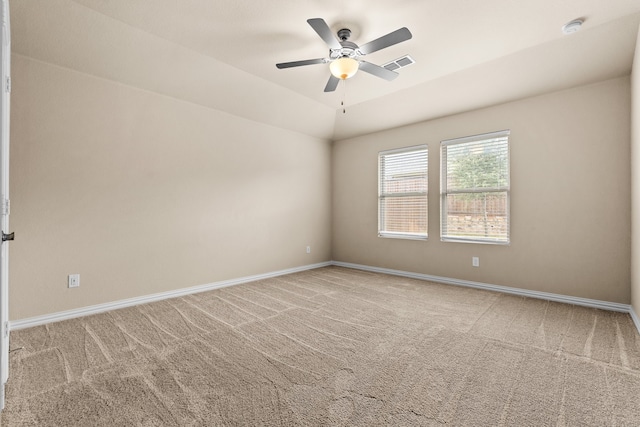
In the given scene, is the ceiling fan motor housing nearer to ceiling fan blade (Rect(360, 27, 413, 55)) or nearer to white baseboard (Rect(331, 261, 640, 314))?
ceiling fan blade (Rect(360, 27, 413, 55))

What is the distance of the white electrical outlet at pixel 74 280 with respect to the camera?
3.03 meters

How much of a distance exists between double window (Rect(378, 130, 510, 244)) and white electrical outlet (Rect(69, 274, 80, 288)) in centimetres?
424

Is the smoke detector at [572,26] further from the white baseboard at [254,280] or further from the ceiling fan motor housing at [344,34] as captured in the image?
the white baseboard at [254,280]

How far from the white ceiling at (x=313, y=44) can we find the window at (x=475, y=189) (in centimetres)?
59

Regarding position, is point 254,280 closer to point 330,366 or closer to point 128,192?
point 128,192

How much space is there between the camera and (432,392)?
5.85ft

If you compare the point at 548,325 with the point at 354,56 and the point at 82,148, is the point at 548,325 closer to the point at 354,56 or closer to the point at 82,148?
the point at 354,56

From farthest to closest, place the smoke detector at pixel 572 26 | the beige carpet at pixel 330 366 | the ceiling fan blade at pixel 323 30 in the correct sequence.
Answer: the smoke detector at pixel 572 26 → the ceiling fan blade at pixel 323 30 → the beige carpet at pixel 330 366

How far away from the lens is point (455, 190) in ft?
14.5

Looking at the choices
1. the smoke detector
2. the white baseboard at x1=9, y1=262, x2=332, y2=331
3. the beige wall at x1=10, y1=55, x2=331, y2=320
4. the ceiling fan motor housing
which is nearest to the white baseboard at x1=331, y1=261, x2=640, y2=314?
the beige wall at x1=10, y1=55, x2=331, y2=320

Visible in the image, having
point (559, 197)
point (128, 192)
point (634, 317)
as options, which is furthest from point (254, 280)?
point (634, 317)

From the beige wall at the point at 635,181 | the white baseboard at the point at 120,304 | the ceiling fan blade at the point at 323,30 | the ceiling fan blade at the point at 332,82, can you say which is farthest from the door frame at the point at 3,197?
the beige wall at the point at 635,181

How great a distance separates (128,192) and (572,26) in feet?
15.6

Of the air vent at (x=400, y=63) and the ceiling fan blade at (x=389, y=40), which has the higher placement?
the air vent at (x=400, y=63)
